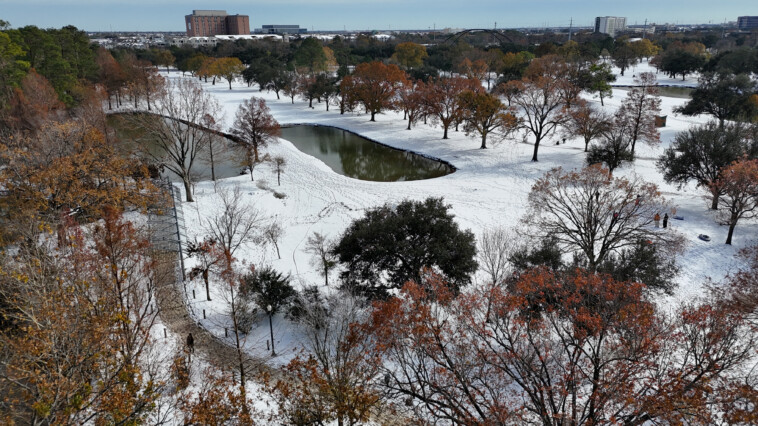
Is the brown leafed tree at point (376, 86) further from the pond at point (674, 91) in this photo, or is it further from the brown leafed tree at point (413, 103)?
the pond at point (674, 91)

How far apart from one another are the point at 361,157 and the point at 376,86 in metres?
13.1

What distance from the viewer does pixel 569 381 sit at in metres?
9.55

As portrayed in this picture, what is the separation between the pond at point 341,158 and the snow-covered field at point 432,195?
135 cm

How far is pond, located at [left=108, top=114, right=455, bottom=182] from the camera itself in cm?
3258

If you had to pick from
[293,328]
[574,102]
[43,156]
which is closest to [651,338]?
[293,328]

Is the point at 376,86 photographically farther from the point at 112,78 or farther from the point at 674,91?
the point at 674,91

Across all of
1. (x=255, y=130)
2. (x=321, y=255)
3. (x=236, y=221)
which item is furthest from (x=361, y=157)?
(x=321, y=255)

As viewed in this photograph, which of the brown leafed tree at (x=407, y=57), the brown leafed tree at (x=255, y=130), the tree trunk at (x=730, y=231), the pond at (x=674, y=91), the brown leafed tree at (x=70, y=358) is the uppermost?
the brown leafed tree at (x=407, y=57)

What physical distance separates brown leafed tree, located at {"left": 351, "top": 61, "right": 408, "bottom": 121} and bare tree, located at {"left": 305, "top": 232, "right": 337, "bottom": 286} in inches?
1166

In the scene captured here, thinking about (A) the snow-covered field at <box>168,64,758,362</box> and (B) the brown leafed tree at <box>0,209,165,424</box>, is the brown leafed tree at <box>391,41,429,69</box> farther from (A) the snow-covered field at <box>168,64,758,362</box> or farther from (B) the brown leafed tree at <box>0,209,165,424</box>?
(B) the brown leafed tree at <box>0,209,165,424</box>

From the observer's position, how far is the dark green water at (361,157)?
33.8 metres

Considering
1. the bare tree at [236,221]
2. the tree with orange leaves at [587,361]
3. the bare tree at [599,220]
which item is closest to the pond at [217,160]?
the bare tree at [236,221]

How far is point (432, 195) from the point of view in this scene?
27578mm

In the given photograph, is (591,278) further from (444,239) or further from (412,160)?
(412,160)
